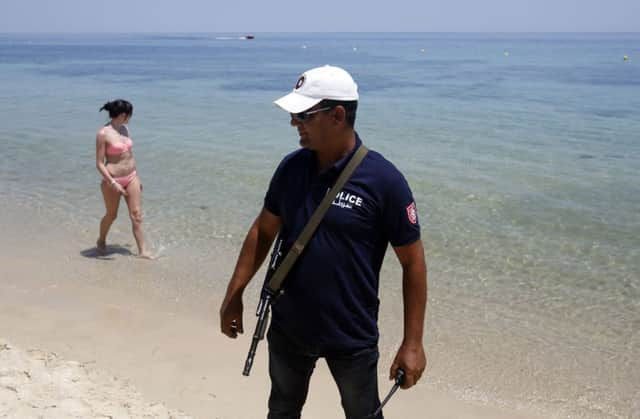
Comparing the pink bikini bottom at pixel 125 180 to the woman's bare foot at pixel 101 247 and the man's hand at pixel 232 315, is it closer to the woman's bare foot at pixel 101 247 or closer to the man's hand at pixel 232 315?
the woman's bare foot at pixel 101 247

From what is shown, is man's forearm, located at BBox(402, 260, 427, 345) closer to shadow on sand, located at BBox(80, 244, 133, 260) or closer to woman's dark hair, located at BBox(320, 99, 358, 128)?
woman's dark hair, located at BBox(320, 99, 358, 128)

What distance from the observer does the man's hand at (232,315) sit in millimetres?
2957

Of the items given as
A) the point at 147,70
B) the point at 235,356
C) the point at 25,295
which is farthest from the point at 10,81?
the point at 235,356

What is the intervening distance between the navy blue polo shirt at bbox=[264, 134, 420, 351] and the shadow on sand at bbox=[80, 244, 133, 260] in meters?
5.12

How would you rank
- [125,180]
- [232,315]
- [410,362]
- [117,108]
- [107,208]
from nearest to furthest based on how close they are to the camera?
[410,362] < [232,315] < [117,108] < [125,180] < [107,208]

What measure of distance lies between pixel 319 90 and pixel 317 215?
1.52ft

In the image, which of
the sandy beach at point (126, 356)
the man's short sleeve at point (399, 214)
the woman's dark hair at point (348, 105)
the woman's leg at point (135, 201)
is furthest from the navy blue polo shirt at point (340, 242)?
the woman's leg at point (135, 201)

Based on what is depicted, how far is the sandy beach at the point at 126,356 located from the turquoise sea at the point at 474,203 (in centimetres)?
49

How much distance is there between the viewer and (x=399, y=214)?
8.25ft

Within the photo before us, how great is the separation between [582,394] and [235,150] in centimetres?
1060

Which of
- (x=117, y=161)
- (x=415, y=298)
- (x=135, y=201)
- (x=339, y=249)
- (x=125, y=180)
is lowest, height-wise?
(x=135, y=201)

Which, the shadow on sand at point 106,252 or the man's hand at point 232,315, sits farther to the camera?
the shadow on sand at point 106,252

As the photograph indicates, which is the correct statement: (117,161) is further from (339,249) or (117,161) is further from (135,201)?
(339,249)

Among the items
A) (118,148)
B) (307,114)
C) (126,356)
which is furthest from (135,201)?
(307,114)
